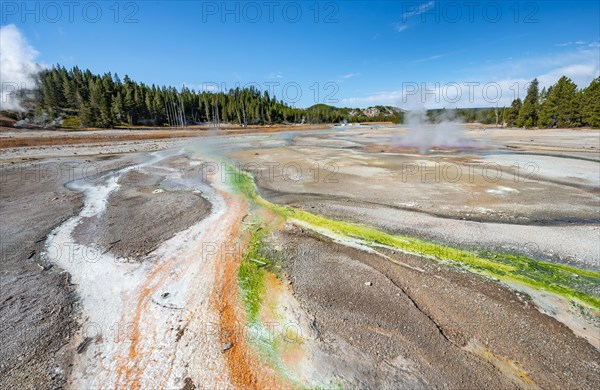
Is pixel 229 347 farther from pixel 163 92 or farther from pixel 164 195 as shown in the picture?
pixel 163 92

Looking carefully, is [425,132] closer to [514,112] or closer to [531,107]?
[531,107]

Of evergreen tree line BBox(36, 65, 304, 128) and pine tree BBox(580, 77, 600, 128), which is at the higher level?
evergreen tree line BBox(36, 65, 304, 128)

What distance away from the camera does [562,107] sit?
53.2 m

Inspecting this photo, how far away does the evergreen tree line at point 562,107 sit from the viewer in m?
49.2

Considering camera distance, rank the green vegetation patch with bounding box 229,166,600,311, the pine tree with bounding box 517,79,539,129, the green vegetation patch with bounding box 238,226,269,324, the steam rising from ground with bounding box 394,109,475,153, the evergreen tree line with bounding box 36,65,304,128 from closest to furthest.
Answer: the green vegetation patch with bounding box 238,226,269,324 → the green vegetation patch with bounding box 229,166,600,311 → the steam rising from ground with bounding box 394,109,475,153 → the pine tree with bounding box 517,79,539,129 → the evergreen tree line with bounding box 36,65,304,128

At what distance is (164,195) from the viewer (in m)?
12.0

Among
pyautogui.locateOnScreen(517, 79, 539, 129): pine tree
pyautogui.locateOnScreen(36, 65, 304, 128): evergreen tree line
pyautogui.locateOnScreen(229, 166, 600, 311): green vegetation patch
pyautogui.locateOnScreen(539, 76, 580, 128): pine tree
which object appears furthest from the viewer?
pyautogui.locateOnScreen(36, 65, 304, 128): evergreen tree line

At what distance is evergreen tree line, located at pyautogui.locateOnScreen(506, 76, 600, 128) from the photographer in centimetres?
4922

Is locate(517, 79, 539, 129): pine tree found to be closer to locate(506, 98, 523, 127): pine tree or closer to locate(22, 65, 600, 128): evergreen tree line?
locate(22, 65, 600, 128): evergreen tree line

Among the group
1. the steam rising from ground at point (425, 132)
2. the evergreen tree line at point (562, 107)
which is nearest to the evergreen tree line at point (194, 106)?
the evergreen tree line at point (562, 107)

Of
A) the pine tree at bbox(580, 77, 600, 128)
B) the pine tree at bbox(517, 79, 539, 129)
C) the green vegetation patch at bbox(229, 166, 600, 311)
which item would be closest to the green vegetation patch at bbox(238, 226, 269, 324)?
the green vegetation patch at bbox(229, 166, 600, 311)

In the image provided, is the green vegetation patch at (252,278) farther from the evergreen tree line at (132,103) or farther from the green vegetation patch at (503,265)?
the evergreen tree line at (132,103)

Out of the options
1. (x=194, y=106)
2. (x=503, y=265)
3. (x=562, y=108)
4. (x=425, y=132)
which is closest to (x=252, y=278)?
(x=503, y=265)

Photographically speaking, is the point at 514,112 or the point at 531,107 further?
the point at 514,112
